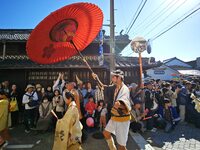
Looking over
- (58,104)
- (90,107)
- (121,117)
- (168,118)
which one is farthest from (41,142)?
(168,118)

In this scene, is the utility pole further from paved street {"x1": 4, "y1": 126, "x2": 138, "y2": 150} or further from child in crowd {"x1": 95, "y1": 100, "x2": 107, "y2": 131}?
paved street {"x1": 4, "y1": 126, "x2": 138, "y2": 150}

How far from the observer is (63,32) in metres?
4.35

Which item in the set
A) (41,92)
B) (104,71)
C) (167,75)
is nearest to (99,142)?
(41,92)

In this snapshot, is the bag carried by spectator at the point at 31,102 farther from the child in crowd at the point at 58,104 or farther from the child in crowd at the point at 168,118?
the child in crowd at the point at 168,118

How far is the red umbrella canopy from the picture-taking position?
3.74 meters

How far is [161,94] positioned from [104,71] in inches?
157

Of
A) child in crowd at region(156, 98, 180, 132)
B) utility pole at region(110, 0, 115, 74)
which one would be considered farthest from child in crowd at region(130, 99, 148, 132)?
utility pole at region(110, 0, 115, 74)

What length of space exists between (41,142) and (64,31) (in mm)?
3897

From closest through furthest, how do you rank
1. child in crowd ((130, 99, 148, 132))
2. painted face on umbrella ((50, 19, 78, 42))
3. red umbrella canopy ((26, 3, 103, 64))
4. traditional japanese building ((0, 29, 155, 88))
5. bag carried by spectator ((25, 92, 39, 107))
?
red umbrella canopy ((26, 3, 103, 64))
painted face on umbrella ((50, 19, 78, 42))
child in crowd ((130, 99, 148, 132))
bag carried by spectator ((25, 92, 39, 107))
traditional japanese building ((0, 29, 155, 88))

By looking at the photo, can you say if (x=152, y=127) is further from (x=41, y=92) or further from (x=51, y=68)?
(x=51, y=68)

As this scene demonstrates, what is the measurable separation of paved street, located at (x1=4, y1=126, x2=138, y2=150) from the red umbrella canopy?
2.99m

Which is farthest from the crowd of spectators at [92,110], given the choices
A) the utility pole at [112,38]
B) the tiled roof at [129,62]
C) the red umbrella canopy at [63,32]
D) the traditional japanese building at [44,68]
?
the tiled roof at [129,62]

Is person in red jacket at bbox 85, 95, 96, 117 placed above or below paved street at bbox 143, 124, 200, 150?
above

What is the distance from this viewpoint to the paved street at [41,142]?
18.5ft
